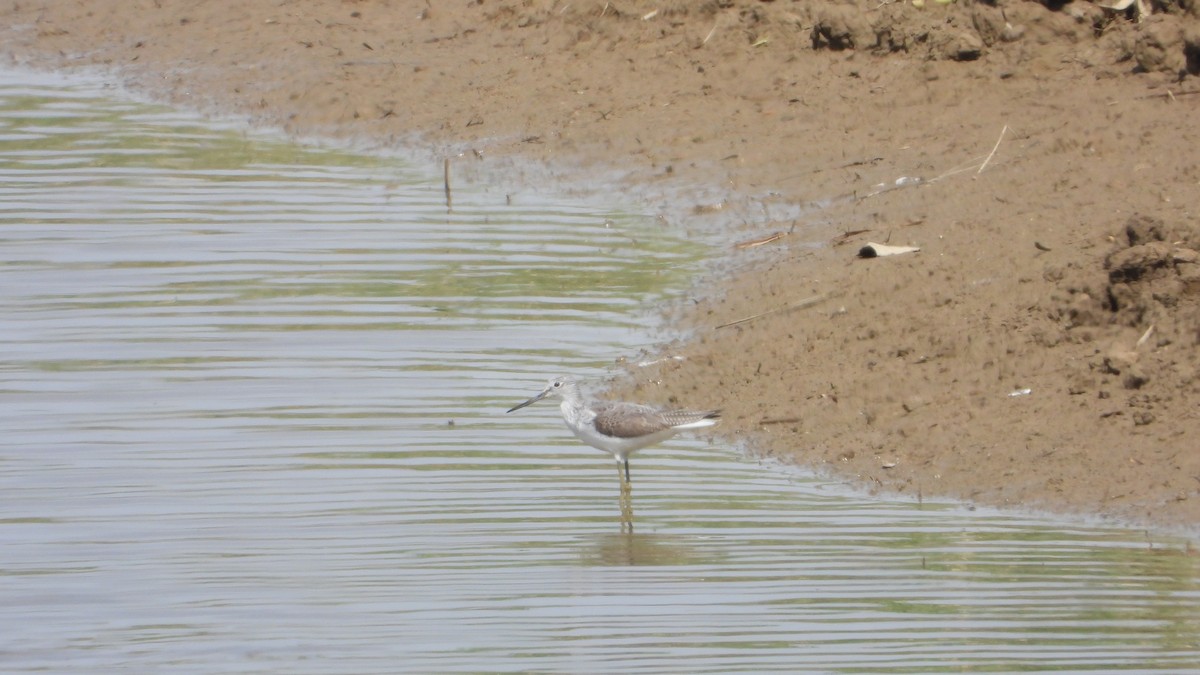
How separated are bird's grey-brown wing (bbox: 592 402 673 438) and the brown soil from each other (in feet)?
2.11

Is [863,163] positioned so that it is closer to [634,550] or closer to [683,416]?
[683,416]

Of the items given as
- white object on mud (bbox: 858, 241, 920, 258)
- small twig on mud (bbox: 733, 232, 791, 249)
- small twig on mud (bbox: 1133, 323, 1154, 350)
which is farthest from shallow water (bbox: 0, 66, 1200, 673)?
small twig on mud (bbox: 1133, 323, 1154, 350)

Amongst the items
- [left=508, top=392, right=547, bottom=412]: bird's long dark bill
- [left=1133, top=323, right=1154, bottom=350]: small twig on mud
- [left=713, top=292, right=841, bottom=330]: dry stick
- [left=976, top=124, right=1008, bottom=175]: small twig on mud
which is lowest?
[left=713, top=292, right=841, bottom=330]: dry stick

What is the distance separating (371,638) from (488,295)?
15.6 ft

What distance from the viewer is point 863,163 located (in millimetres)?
13031

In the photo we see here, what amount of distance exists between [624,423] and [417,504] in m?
1.14

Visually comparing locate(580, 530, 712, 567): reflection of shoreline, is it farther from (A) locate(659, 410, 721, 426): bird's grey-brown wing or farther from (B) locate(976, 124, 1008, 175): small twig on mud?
(B) locate(976, 124, 1008, 175): small twig on mud

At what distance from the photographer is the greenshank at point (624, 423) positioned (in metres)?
8.94

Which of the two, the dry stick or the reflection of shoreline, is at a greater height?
the reflection of shoreline

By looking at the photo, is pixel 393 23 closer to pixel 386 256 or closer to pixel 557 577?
pixel 386 256

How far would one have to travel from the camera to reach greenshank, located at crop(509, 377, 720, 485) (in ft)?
29.3

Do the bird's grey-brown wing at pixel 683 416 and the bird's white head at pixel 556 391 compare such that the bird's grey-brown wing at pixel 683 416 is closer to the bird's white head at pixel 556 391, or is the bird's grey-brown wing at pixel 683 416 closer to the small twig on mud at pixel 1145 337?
the bird's white head at pixel 556 391

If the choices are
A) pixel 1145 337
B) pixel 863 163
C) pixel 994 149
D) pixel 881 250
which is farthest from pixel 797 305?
pixel 863 163

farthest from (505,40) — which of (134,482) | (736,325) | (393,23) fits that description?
(134,482)
